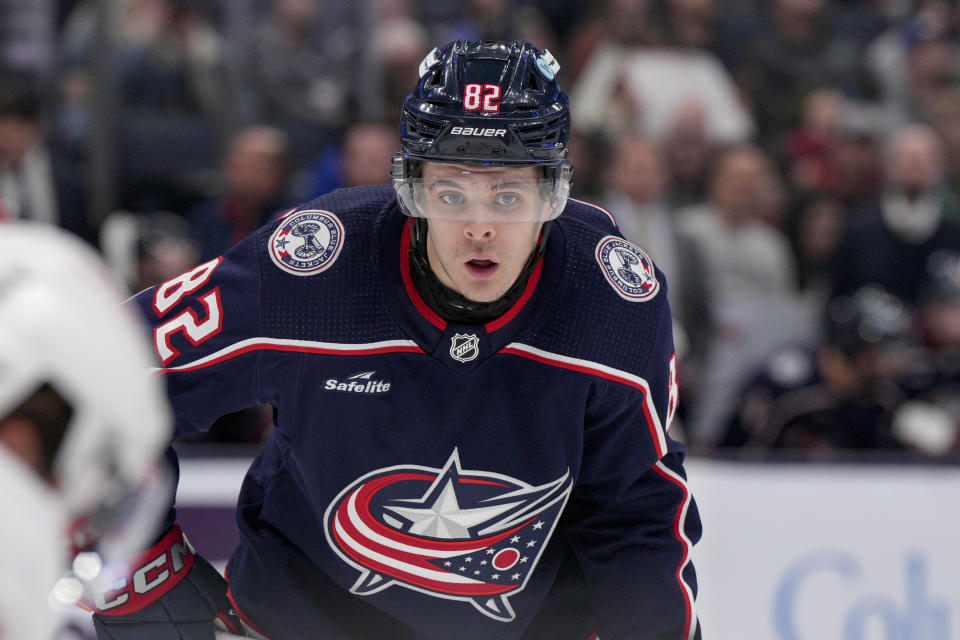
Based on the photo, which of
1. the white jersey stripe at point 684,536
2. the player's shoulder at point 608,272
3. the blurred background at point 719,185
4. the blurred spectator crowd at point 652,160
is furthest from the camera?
the blurred spectator crowd at point 652,160

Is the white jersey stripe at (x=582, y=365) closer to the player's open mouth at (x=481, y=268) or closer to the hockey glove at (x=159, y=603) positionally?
the player's open mouth at (x=481, y=268)

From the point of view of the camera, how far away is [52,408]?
1167 millimetres

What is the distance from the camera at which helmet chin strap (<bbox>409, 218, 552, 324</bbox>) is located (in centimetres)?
244

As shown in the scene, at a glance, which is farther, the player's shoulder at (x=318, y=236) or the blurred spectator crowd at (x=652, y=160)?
the blurred spectator crowd at (x=652, y=160)

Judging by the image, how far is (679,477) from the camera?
2625 millimetres

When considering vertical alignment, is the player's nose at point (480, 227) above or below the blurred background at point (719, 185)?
above

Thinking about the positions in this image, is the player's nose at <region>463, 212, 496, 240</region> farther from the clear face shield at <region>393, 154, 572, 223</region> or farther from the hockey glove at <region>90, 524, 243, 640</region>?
the hockey glove at <region>90, 524, 243, 640</region>

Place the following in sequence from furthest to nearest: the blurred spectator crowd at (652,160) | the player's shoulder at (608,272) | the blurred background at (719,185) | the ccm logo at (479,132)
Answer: the blurred spectator crowd at (652,160) < the blurred background at (719,185) < the player's shoulder at (608,272) < the ccm logo at (479,132)

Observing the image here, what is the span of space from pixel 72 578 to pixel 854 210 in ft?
14.8

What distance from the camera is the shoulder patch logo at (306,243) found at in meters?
2.45

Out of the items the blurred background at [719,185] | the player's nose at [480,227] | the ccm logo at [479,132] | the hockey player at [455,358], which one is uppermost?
the ccm logo at [479,132]

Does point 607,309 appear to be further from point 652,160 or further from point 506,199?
point 652,160

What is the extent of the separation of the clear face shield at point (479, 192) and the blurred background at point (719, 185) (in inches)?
79.0

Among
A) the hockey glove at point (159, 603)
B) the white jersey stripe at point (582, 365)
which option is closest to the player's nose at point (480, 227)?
the white jersey stripe at point (582, 365)
